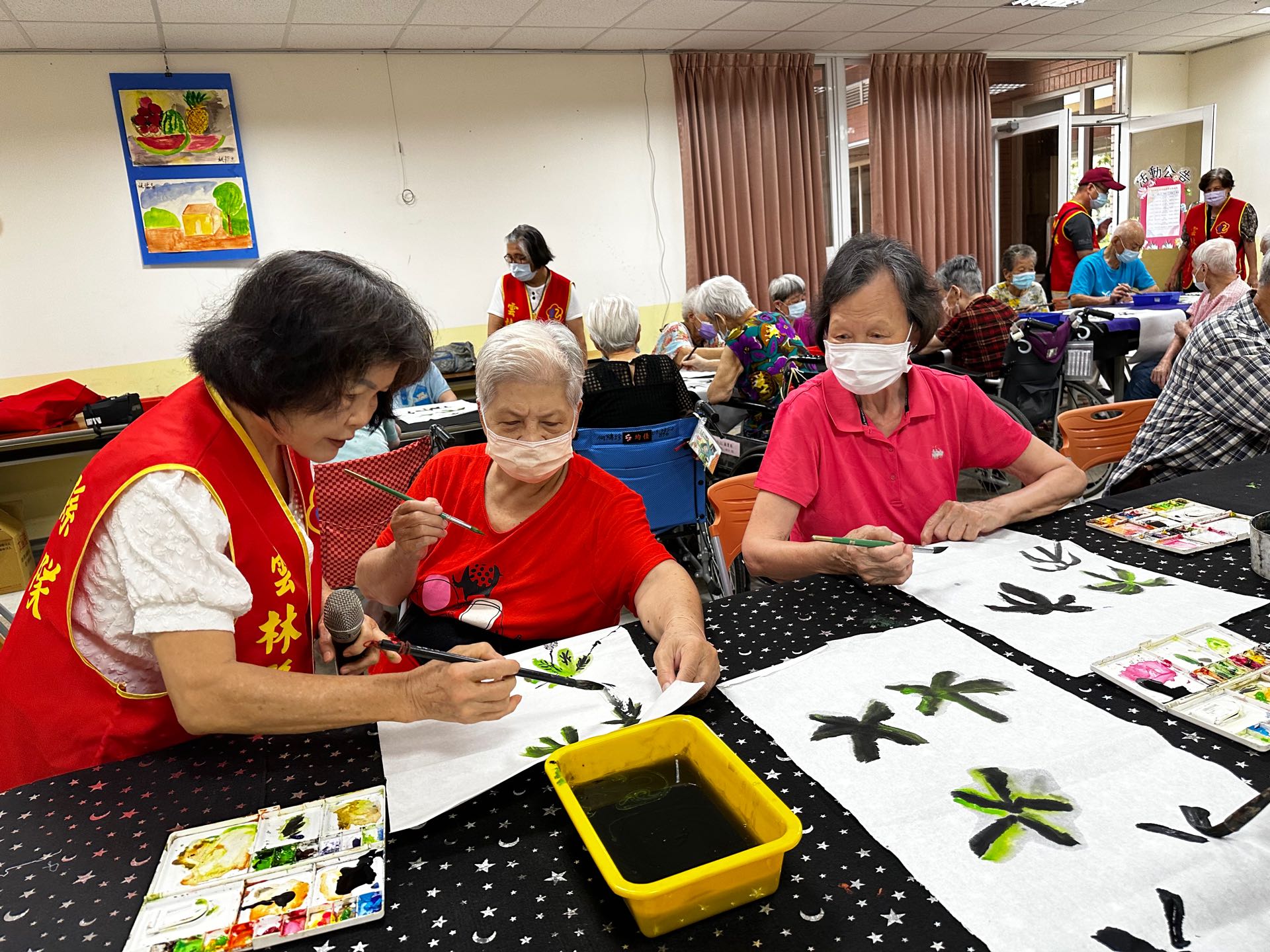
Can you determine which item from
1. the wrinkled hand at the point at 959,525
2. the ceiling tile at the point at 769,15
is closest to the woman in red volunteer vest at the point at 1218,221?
the ceiling tile at the point at 769,15

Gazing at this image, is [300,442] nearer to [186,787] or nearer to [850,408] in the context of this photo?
[186,787]

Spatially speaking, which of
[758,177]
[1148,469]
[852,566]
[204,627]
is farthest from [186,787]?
[758,177]

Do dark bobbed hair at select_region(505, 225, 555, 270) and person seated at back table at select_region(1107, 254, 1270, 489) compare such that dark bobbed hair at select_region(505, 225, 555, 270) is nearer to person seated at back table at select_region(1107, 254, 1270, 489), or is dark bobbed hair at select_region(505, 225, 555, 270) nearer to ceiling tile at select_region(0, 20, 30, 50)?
ceiling tile at select_region(0, 20, 30, 50)

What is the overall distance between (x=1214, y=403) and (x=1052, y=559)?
1200 millimetres

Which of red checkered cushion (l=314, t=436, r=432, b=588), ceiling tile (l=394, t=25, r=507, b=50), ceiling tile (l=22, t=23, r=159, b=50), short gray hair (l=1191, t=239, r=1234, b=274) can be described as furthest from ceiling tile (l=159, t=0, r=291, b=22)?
short gray hair (l=1191, t=239, r=1234, b=274)

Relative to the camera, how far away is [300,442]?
1226mm

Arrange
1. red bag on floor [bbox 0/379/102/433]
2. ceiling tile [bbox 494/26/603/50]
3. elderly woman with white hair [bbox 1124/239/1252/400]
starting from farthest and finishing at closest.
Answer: ceiling tile [bbox 494/26/603/50]
red bag on floor [bbox 0/379/102/433]
elderly woman with white hair [bbox 1124/239/1252/400]

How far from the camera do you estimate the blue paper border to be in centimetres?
521

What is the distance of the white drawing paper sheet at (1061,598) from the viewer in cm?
119

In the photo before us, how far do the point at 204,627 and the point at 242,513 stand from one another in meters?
0.18

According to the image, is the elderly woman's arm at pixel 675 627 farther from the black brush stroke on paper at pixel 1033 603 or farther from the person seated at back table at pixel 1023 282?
the person seated at back table at pixel 1023 282

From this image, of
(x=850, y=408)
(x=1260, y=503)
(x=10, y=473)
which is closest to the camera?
(x=1260, y=503)

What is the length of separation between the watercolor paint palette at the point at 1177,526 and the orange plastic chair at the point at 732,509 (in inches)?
29.3

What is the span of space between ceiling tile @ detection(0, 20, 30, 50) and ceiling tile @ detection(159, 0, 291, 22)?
78 cm
